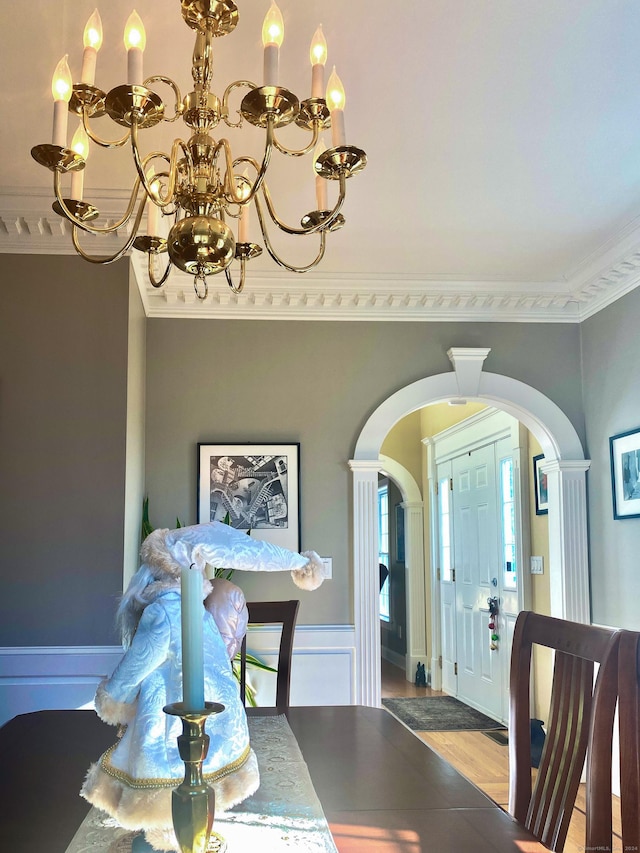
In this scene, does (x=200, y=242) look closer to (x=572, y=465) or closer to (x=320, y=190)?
(x=320, y=190)

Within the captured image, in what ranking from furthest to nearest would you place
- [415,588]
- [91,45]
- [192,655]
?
[415,588] < [91,45] < [192,655]

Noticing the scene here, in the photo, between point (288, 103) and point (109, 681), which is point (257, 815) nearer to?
point (109, 681)

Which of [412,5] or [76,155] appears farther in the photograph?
[412,5]

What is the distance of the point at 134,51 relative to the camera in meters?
1.37

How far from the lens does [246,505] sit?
13.3ft

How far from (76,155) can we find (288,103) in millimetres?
428

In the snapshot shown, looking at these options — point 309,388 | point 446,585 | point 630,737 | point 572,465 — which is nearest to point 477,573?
point 446,585

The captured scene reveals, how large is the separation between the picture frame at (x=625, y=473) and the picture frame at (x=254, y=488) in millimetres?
1658

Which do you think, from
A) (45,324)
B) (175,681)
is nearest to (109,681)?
(175,681)

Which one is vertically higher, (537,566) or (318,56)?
(318,56)

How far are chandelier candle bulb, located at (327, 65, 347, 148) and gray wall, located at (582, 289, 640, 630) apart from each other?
8.64 ft

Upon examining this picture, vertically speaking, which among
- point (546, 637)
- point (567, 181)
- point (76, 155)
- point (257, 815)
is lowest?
point (257, 815)

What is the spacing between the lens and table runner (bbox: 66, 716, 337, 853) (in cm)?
117

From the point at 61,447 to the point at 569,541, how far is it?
2.70 m
